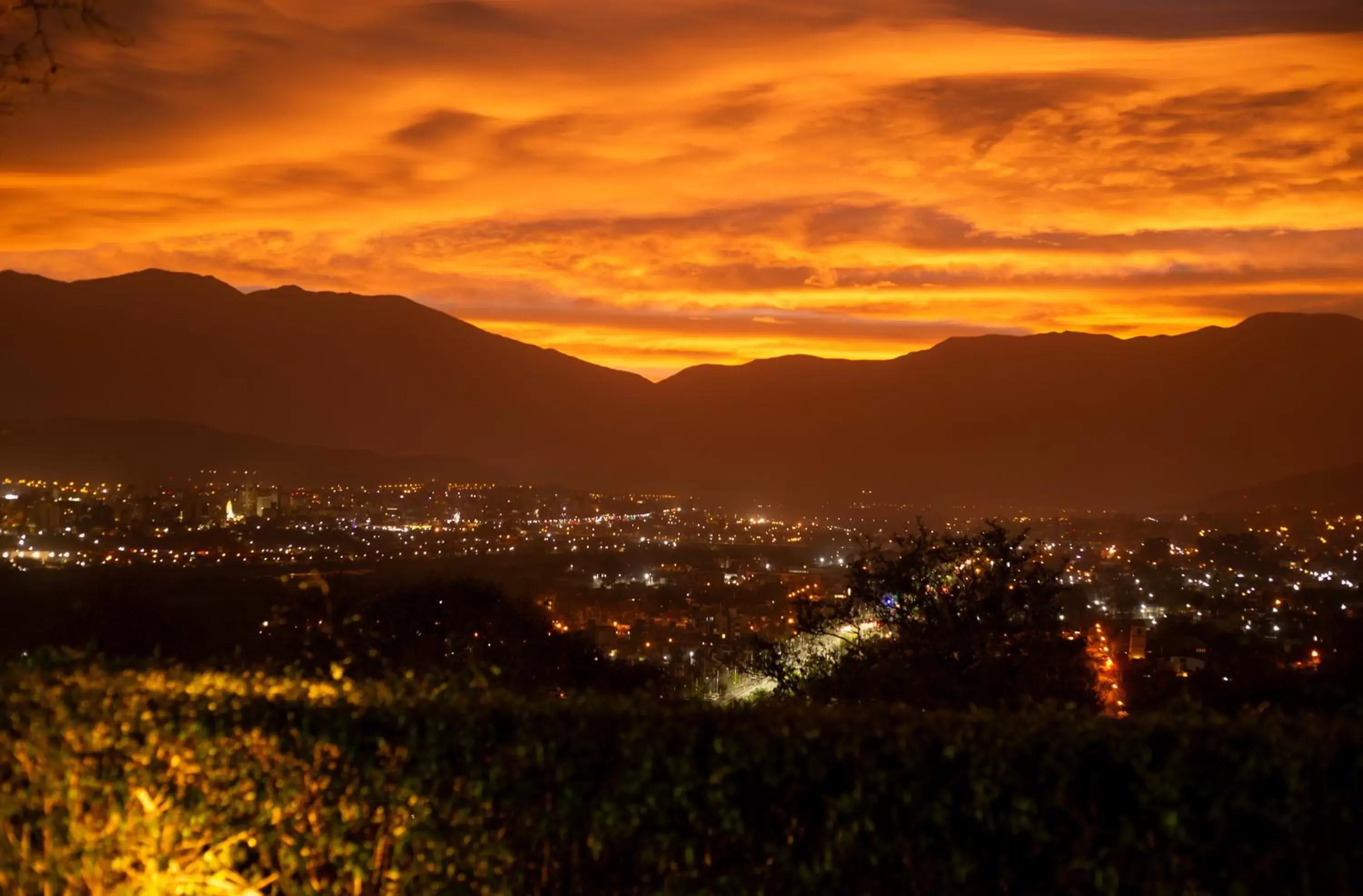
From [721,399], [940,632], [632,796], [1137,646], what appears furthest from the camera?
[721,399]

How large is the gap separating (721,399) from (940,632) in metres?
77.4

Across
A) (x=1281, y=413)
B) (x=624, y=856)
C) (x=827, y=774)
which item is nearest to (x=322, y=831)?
(x=624, y=856)

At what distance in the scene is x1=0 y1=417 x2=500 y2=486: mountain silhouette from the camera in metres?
42.5

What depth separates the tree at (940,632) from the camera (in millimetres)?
11367

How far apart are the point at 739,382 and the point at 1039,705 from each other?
8871 cm

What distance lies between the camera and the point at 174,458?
49469mm

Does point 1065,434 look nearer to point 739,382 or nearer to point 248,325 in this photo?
point 739,382

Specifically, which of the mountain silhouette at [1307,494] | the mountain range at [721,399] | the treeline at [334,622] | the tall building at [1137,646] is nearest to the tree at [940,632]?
the tall building at [1137,646]

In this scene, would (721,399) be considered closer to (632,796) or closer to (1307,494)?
(1307,494)

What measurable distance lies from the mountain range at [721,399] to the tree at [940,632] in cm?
3781

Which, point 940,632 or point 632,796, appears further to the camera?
point 940,632

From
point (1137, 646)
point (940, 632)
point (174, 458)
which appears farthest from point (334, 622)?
point (174, 458)

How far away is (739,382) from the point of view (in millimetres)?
93500

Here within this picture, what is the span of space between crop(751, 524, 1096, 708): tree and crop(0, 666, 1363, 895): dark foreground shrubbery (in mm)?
5938
